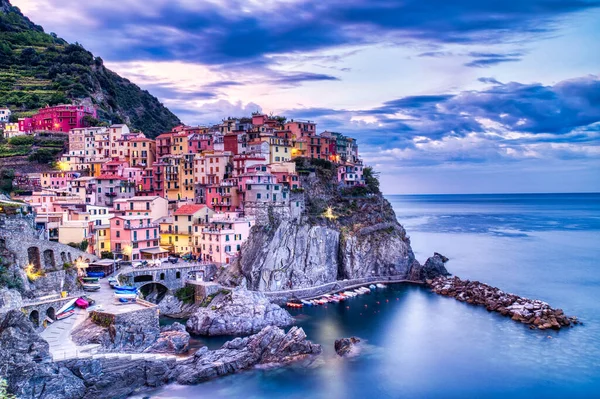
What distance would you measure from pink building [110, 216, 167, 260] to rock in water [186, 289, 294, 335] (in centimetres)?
991

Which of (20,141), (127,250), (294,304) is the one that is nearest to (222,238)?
(127,250)

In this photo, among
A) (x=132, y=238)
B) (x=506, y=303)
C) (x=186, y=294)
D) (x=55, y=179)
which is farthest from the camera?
(x=55, y=179)

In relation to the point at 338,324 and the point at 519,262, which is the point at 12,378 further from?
the point at 519,262

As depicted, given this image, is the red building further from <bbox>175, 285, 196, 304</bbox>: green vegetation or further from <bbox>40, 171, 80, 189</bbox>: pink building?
<bbox>175, 285, 196, 304</bbox>: green vegetation

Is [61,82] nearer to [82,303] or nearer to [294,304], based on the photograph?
[294,304]

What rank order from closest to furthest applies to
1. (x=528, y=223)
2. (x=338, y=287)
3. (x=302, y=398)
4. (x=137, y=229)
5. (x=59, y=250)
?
(x=302, y=398)
(x=59, y=250)
(x=137, y=229)
(x=338, y=287)
(x=528, y=223)

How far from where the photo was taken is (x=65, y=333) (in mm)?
30688

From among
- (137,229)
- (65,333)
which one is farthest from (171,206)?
(65,333)

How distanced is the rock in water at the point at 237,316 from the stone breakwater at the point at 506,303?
1962 centimetres

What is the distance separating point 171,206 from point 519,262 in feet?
163

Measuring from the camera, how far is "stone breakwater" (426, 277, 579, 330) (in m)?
43.9

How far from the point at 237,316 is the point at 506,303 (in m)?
25.3

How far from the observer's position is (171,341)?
116ft

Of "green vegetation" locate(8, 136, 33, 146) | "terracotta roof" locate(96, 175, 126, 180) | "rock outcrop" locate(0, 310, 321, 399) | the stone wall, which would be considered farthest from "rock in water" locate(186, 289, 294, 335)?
"green vegetation" locate(8, 136, 33, 146)
